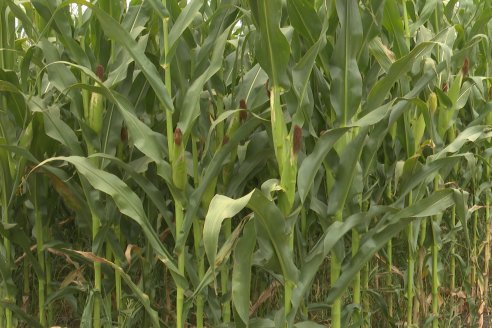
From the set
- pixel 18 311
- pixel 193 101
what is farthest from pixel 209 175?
pixel 18 311

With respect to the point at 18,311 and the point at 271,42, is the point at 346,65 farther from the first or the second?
the point at 18,311

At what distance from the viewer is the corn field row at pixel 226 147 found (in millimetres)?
2127

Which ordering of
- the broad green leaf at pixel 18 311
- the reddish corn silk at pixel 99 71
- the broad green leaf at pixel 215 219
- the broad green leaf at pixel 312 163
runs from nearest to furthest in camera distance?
the broad green leaf at pixel 215 219 < the broad green leaf at pixel 312 163 < the reddish corn silk at pixel 99 71 < the broad green leaf at pixel 18 311

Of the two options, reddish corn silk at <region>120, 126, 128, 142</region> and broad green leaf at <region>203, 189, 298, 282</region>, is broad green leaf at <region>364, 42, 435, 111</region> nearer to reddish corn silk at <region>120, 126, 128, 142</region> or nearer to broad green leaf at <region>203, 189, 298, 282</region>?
broad green leaf at <region>203, 189, 298, 282</region>

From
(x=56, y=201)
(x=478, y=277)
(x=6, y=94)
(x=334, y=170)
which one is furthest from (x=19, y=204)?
(x=478, y=277)

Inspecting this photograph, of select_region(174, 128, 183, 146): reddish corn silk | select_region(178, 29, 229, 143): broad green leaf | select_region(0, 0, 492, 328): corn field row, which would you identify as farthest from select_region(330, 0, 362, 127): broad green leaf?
select_region(174, 128, 183, 146): reddish corn silk

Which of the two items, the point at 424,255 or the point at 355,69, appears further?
the point at 424,255

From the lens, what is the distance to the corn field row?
2.13 metres

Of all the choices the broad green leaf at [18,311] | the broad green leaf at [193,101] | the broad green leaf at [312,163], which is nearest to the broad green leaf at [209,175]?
the broad green leaf at [193,101]

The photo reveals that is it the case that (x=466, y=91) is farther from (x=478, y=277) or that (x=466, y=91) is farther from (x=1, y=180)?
(x=1, y=180)

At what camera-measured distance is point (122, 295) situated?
8.69 feet

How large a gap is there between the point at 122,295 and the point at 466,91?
1.78 m

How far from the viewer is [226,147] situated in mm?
2197

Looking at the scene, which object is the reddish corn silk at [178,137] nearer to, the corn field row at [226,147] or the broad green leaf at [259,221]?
the corn field row at [226,147]
